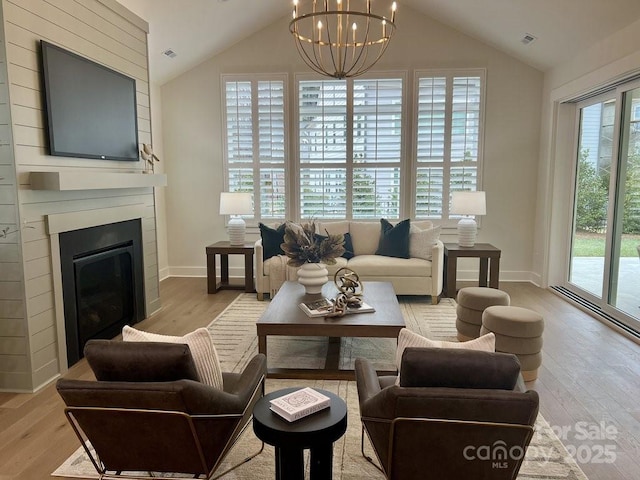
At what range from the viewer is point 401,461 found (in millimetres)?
1754

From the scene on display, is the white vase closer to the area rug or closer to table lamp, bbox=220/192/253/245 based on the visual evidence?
the area rug

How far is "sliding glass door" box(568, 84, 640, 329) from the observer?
4.32 m

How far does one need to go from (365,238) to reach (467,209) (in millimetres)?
1264

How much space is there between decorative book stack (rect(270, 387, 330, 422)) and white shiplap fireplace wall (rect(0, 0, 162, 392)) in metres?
2.12

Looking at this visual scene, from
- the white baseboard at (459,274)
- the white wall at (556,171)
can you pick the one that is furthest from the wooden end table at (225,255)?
the white wall at (556,171)

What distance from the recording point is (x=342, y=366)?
11.5 feet

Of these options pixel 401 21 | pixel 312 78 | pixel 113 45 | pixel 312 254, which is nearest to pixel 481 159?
pixel 401 21

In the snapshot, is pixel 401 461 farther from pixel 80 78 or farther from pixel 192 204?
pixel 192 204

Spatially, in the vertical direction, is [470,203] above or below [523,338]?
above

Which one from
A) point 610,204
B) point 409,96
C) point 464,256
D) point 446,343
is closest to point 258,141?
point 409,96

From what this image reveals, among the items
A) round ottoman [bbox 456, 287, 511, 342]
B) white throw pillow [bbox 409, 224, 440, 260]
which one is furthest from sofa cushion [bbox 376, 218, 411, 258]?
round ottoman [bbox 456, 287, 511, 342]

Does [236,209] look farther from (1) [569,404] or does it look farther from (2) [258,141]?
(1) [569,404]

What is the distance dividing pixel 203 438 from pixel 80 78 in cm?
300

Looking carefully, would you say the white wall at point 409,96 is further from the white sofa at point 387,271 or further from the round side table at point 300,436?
the round side table at point 300,436
